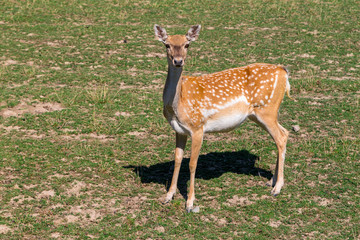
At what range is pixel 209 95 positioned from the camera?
26.0 ft

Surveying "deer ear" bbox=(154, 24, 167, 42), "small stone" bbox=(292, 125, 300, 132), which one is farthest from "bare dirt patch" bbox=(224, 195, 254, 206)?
"small stone" bbox=(292, 125, 300, 132)

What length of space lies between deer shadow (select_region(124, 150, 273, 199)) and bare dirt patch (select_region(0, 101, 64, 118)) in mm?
3099

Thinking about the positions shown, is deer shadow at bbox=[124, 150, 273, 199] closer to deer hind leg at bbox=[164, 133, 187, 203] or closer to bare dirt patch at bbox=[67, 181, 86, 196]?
deer hind leg at bbox=[164, 133, 187, 203]

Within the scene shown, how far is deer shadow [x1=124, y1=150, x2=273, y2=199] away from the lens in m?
8.58

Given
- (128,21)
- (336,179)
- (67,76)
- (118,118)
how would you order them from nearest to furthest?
(336,179)
(118,118)
(67,76)
(128,21)

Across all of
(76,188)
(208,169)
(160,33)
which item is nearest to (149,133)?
(208,169)

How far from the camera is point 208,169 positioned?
29.5 feet

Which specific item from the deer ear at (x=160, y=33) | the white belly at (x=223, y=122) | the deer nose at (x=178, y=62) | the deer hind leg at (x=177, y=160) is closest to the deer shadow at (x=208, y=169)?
Answer: the deer hind leg at (x=177, y=160)

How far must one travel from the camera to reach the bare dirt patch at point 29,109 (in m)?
10.7

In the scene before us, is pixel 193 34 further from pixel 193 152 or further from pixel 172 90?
pixel 193 152

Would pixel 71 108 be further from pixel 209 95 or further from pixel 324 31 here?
pixel 324 31

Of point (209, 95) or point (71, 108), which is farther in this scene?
point (71, 108)

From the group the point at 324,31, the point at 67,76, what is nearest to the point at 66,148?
the point at 67,76

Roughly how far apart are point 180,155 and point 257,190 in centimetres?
143
